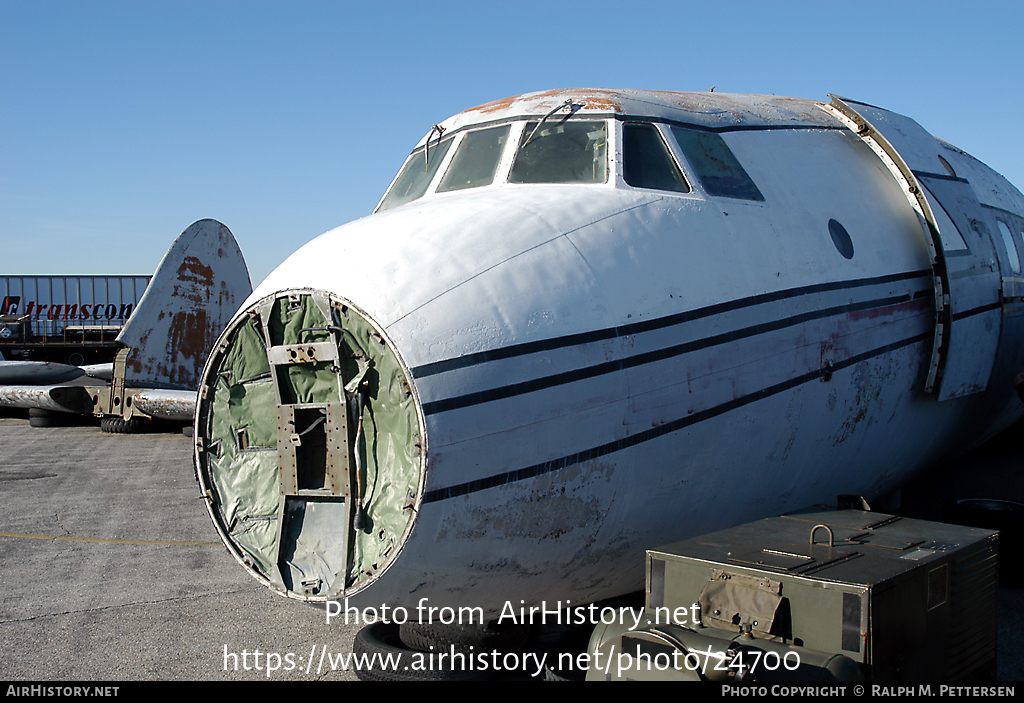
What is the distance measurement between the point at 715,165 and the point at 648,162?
55cm

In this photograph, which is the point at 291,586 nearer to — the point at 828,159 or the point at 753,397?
the point at 753,397

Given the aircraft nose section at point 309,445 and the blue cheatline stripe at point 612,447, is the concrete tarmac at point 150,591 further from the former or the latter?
the blue cheatline stripe at point 612,447

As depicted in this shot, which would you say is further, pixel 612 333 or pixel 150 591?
pixel 150 591

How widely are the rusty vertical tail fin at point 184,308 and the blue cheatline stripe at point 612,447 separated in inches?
582

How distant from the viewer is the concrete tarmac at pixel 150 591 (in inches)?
251

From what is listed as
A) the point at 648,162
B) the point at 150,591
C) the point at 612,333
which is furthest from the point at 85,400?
the point at 612,333

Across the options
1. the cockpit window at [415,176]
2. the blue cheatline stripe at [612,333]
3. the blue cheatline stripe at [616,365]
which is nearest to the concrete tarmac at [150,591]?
the blue cheatline stripe at [616,365]

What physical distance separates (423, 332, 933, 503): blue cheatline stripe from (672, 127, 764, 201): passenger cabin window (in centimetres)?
145

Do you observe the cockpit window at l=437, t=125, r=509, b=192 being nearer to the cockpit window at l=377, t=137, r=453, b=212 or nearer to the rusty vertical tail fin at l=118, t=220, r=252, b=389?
the cockpit window at l=377, t=137, r=453, b=212

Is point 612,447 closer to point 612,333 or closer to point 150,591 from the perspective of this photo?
point 612,333

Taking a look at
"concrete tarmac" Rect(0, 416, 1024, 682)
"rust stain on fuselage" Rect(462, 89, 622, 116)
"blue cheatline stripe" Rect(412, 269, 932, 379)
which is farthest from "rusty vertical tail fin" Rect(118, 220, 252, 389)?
"blue cheatline stripe" Rect(412, 269, 932, 379)

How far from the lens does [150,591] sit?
8.18 m

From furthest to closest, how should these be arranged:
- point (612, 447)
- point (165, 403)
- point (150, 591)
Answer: point (165, 403) → point (150, 591) → point (612, 447)

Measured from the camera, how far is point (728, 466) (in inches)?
211
